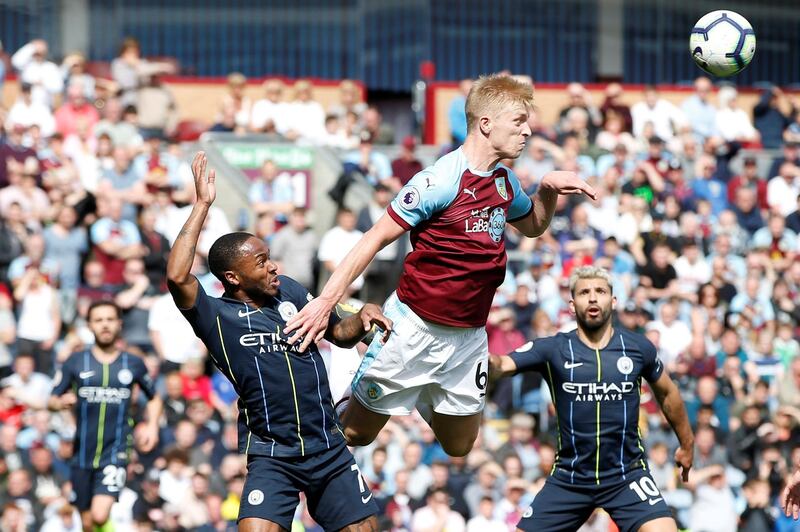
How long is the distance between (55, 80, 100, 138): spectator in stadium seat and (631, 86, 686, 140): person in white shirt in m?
7.25

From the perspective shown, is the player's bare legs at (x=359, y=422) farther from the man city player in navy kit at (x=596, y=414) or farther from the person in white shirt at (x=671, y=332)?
the person in white shirt at (x=671, y=332)

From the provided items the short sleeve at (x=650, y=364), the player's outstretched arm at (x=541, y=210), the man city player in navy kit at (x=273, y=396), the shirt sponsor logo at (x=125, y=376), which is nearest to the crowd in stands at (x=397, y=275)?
the shirt sponsor logo at (x=125, y=376)

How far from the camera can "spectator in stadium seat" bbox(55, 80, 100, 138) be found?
17094mm

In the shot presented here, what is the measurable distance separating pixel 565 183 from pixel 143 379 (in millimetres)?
4489

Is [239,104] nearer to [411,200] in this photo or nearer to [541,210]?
[541,210]

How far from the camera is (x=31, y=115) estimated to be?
17.2 meters

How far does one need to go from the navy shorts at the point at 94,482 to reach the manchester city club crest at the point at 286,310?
3881mm

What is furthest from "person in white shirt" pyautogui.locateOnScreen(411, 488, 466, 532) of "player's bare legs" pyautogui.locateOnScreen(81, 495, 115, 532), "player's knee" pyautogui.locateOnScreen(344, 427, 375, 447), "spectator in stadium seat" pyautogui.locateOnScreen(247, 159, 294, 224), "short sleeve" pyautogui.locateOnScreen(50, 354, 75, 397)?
"spectator in stadium seat" pyautogui.locateOnScreen(247, 159, 294, 224)

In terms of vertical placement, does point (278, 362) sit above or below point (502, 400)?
above

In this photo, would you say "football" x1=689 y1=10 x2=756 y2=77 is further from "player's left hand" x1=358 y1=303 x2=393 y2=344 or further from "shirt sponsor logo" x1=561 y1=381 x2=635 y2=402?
"player's left hand" x1=358 y1=303 x2=393 y2=344

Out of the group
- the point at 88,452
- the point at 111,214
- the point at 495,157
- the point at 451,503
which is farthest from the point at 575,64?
the point at 495,157

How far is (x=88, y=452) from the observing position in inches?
447

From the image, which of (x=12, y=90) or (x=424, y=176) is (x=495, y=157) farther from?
(x=12, y=90)

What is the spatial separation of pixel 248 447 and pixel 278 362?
52 cm
